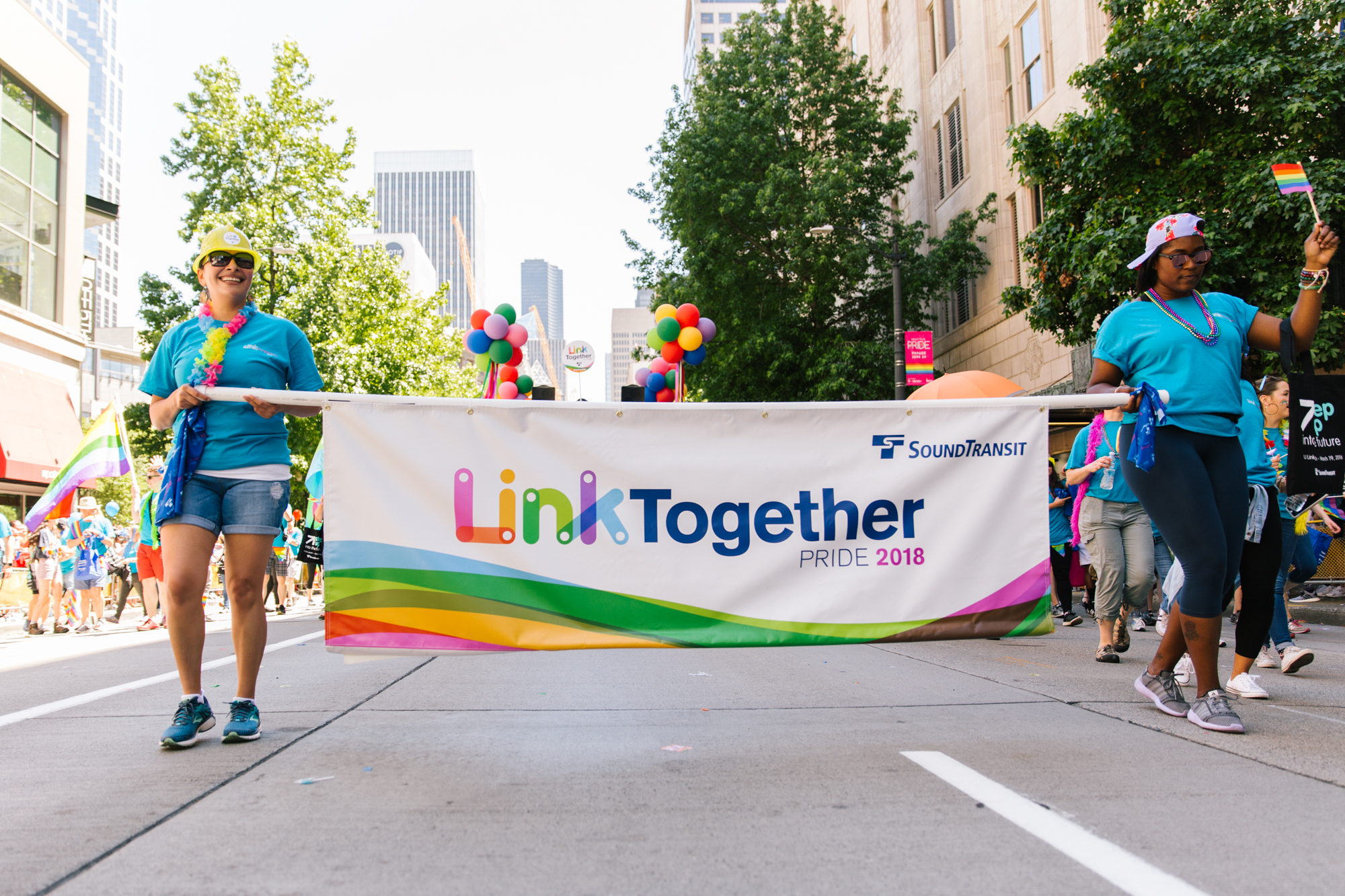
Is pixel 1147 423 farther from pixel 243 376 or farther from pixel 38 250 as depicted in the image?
pixel 38 250

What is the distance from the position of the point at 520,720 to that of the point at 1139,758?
2.56m

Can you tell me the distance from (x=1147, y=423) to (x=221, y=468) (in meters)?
3.68

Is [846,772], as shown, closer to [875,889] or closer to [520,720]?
[875,889]

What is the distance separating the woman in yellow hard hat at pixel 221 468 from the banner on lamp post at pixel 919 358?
60.5 feet

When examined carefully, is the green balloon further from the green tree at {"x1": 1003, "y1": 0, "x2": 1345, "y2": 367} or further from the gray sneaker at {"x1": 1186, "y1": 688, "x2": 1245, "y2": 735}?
the gray sneaker at {"x1": 1186, "y1": 688, "x2": 1245, "y2": 735}

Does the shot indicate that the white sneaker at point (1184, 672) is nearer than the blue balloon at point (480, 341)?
Yes

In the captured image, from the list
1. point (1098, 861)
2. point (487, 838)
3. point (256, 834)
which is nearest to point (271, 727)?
point (256, 834)

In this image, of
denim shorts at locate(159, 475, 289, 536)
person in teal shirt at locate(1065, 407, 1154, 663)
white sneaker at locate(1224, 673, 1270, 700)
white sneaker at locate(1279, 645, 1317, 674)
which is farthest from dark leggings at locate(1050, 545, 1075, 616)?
denim shorts at locate(159, 475, 289, 536)

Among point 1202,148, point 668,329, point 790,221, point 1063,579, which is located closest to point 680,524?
point 1063,579

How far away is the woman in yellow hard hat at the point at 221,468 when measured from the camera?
3.99 m

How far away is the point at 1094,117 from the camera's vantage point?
14.8 metres

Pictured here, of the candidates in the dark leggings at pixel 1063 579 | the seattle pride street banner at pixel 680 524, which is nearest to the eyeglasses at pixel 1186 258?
the seattle pride street banner at pixel 680 524

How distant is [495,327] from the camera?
12.2m

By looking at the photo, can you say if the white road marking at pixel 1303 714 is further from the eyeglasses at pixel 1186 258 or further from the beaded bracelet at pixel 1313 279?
the eyeglasses at pixel 1186 258
